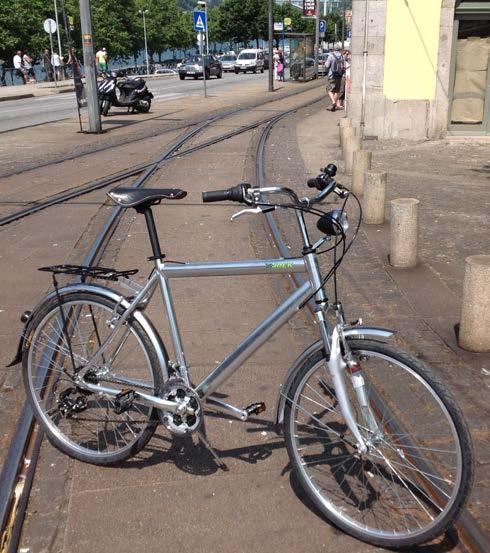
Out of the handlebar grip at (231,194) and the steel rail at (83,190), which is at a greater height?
the handlebar grip at (231,194)

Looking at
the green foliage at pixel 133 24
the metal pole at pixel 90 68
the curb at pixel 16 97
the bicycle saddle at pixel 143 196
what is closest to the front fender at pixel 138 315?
the bicycle saddle at pixel 143 196

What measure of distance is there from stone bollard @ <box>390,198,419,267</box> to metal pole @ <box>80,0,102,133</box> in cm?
1196

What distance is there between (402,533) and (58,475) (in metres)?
1.54

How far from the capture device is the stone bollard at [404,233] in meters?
6.01

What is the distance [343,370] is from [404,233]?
372cm

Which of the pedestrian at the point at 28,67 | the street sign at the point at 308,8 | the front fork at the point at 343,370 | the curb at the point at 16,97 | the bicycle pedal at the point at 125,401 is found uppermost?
the street sign at the point at 308,8

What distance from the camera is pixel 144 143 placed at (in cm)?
1486

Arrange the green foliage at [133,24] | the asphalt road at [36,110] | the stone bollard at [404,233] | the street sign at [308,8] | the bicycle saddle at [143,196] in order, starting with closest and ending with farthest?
1. the bicycle saddle at [143,196]
2. the stone bollard at [404,233]
3. the asphalt road at [36,110]
4. the street sign at [308,8]
5. the green foliage at [133,24]

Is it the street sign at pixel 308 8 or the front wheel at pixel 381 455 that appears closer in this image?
the front wheel at pixel 381 455

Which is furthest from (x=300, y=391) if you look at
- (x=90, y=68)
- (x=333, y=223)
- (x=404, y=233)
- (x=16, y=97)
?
(x=16, y=97)

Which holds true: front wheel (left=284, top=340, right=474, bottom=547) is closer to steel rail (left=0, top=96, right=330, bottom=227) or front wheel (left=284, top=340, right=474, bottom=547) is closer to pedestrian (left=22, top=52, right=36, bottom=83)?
steel rail (left=0, top=96, right=330, bottom=227)

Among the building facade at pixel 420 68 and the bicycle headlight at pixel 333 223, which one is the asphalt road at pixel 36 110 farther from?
the bicycle headlight at pixel 333 223

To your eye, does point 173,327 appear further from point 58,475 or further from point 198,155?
point 198,155

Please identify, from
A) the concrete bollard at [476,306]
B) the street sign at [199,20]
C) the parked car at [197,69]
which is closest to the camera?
the concrete bollard at [476,306]
